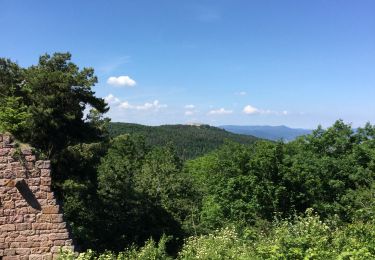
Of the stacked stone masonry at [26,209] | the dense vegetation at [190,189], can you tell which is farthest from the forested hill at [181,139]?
the stacked stone masonry at [26,209]

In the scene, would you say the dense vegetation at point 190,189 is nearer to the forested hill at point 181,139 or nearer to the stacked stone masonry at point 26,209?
the stacked stone masonry at point 26,209

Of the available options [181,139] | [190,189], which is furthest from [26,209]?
[181,139]

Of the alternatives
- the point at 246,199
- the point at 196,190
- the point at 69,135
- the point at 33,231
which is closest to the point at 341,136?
the point at 246,199

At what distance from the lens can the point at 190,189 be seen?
88.3 ft

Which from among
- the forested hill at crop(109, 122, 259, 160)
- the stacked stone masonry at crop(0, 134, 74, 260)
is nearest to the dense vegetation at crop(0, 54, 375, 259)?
the stacked stone masonry at crop(0, 134, 74, 260)

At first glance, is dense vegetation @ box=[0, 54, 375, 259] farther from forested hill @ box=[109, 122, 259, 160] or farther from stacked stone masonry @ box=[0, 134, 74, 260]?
forested hill @ box=[109, 122, 259, 160]

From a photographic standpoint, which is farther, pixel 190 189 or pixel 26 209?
pixel 190 189

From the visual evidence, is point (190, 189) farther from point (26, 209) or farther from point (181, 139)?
point (181, 139)

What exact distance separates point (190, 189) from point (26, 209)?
64.4 ft

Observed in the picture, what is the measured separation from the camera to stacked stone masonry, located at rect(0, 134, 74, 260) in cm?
777

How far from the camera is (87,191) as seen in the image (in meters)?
17.6

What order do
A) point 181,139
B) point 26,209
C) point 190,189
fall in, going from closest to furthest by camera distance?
point 26,209
point 190,189
point 181,139

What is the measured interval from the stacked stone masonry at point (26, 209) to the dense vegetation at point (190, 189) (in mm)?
695

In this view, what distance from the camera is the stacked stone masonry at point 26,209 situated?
7.77 metres
